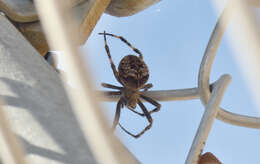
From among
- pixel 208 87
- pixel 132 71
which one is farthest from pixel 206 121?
pixel 132 71

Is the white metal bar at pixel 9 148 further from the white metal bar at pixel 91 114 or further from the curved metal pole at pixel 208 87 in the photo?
the curved metal pole at pixel 208 87

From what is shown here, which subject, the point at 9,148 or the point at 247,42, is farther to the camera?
the point at 9,148

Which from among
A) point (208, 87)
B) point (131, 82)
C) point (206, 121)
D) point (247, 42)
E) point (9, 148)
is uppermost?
point (247, 42)

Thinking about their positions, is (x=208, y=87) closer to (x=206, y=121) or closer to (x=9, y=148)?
(x=206, y=121)

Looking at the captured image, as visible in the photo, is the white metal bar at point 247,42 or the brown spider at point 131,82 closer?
the white metal bar at point 247,42

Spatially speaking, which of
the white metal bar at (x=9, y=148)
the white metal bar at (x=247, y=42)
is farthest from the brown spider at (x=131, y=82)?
the white metal bar at (x=247, y=42)

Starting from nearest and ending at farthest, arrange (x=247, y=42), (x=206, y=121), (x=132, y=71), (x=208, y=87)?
(x=247, y=42), (x=206, y=121), (x=208, y=87), (x=132, y=71)

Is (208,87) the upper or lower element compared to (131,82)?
upper
